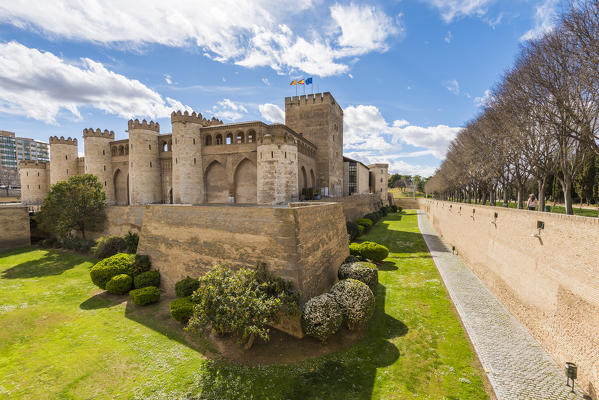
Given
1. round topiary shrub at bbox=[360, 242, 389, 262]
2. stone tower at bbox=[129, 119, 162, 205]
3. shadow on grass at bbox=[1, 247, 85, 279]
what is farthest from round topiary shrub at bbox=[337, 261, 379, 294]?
stone tower at bbox=[129, 119, 162, 205]

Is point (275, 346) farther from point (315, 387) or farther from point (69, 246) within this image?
point (69, 246)

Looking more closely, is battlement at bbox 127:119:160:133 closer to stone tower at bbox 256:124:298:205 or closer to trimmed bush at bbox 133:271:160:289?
stone tower at bbox 256:124:298:205

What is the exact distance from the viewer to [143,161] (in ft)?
92.4

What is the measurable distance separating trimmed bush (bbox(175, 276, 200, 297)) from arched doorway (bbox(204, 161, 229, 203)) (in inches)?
549

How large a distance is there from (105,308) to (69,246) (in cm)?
1736

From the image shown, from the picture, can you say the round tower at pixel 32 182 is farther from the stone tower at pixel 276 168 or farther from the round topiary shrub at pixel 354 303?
the round topiary shrub at pixel 354 303

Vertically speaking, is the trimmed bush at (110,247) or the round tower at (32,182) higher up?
the round tower at (32,182)

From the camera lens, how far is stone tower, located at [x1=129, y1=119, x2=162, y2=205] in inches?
1096

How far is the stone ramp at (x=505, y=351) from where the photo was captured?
Answer: 739cm

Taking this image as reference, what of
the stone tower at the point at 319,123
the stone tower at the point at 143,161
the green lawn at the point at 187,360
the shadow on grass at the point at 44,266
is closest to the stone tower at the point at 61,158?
the shadow on grass at the point at 44,266

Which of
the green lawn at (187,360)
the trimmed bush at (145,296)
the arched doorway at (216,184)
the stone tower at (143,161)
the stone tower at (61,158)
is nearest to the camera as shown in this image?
the green lawn at (187,360)

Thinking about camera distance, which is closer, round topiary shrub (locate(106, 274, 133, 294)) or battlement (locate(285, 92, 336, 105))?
round topiary shrub (locate(106, 274, 133, 294))

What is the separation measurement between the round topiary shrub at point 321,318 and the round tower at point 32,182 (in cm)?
4452

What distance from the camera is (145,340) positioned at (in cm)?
1073
